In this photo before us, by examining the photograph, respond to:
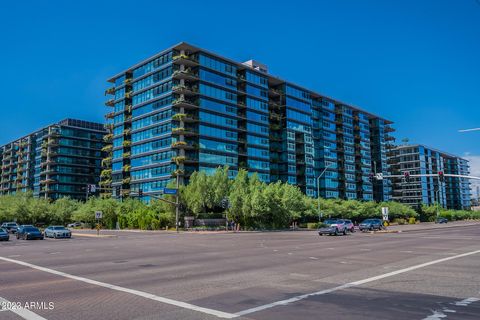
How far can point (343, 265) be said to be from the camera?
56.0ft

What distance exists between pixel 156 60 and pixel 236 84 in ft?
61.8

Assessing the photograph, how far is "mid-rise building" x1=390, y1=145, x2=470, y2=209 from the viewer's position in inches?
6385

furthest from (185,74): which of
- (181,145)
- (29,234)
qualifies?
(29,234)

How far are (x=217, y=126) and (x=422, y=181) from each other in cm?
10892

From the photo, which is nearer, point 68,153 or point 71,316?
point 71,316

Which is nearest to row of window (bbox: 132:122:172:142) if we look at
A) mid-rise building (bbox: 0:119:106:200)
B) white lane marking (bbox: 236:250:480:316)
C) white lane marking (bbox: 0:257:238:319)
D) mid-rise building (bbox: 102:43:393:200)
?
mid-rise building (bbox: 102:43:393:200)

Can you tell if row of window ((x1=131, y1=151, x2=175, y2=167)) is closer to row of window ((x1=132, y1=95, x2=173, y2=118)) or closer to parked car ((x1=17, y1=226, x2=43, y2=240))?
row of window ((x1=132, y1=95, x2=173, y2=118))

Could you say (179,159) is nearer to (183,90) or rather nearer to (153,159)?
(153,159)

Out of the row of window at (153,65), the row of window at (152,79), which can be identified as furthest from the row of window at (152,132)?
the row of window at (153,65)

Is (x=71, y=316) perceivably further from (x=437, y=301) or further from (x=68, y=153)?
(x=68, y=153)

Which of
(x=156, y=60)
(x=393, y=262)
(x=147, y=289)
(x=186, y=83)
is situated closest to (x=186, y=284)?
(x=147, y=289)

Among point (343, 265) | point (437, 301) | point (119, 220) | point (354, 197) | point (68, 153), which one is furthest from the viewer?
point (68, 153)

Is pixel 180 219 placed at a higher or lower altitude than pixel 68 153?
lower

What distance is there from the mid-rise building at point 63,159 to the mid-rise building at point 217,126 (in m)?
29.2
